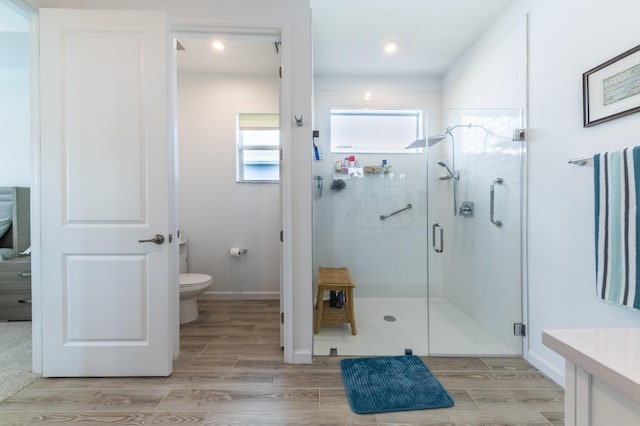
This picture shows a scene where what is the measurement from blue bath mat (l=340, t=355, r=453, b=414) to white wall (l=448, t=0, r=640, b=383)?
2.59ft

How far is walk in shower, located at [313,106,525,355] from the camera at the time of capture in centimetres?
219

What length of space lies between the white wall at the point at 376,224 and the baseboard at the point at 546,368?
3.57 ft

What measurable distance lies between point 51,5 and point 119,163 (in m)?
1.11

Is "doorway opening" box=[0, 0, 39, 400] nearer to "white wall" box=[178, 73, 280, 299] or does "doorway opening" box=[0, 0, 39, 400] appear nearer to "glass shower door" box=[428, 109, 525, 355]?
"white wall" box=[178, 73, 280, 299]

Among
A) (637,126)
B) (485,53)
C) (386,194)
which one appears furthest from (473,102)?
(637,126)

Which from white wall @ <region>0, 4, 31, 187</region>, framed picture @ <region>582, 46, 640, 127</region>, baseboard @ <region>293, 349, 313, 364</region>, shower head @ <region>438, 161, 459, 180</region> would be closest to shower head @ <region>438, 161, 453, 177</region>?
shower head @ <region>438, 161, 459, 180</region>

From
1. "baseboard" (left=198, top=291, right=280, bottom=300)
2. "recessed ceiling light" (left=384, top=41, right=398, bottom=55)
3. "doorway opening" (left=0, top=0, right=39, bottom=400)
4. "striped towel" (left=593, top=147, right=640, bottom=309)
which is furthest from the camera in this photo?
"baseboard" (left=198, top=291, right=280, bottom=300)

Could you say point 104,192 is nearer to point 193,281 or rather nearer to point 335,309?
point 193,281

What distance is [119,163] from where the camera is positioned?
172 centimetres

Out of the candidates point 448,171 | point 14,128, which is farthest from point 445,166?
point 14,128

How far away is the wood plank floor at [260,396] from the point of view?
1423 mm

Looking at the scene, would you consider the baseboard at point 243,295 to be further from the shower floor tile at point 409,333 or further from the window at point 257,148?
the window at point 257,148

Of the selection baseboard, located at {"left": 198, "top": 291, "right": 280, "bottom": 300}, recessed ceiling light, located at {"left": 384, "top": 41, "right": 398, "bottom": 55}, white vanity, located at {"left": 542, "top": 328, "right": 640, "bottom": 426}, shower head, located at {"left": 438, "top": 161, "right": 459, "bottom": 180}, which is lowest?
baseboard, located at {"left": 198, "top": 291, "right": 280, "bottom": 300}

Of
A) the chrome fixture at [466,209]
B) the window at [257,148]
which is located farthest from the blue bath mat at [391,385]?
the window at [257,148]
